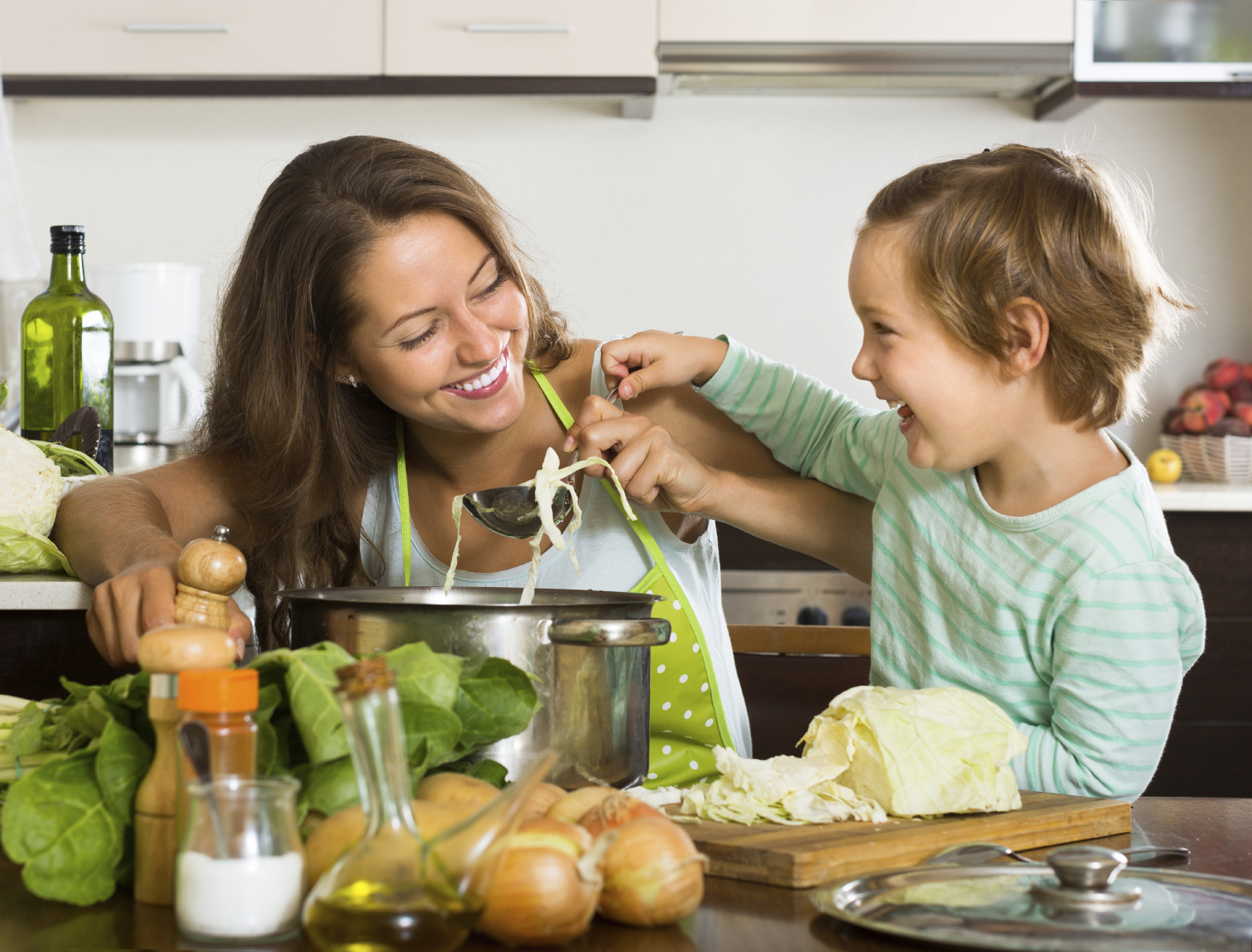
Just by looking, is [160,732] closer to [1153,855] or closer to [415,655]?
[415,655]

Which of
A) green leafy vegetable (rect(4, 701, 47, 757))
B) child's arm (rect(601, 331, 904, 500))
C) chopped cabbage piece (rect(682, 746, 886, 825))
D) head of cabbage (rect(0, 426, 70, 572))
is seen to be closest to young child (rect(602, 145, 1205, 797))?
child's arm (rect(601, 331, 904, 500))

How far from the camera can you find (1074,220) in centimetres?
107

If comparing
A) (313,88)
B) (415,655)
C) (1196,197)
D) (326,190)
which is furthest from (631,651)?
(1196,197)

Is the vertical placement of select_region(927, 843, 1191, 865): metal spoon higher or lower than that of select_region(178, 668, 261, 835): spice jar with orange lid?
lower

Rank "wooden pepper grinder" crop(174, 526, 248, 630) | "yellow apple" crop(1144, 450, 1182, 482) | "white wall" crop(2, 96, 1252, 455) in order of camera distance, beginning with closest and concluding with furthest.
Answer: "wooden pepper grinder" crop(174, 526, 248, 630) < "yellow apple" crop(1144, 450, 1182, 482) < "white wall" crop(2, 96, 1252, 455)

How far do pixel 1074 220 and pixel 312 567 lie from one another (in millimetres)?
881

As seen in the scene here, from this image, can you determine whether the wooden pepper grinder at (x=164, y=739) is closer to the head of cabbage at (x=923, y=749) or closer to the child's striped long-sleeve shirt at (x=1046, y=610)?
the head of cabbage at (x=923, y=749)

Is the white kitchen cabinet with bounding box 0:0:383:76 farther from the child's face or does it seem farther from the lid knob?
the lid knob

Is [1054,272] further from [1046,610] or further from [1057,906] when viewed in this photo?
[1057,906]

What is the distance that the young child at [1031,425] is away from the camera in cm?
98

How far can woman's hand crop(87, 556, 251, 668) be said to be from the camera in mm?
897

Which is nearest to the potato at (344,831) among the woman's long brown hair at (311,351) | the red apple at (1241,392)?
the woman's long brown hair at (311,351)

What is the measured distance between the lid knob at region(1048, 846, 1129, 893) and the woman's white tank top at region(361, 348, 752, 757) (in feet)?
2.35

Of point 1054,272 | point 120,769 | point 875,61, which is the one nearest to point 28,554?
point 120,769
